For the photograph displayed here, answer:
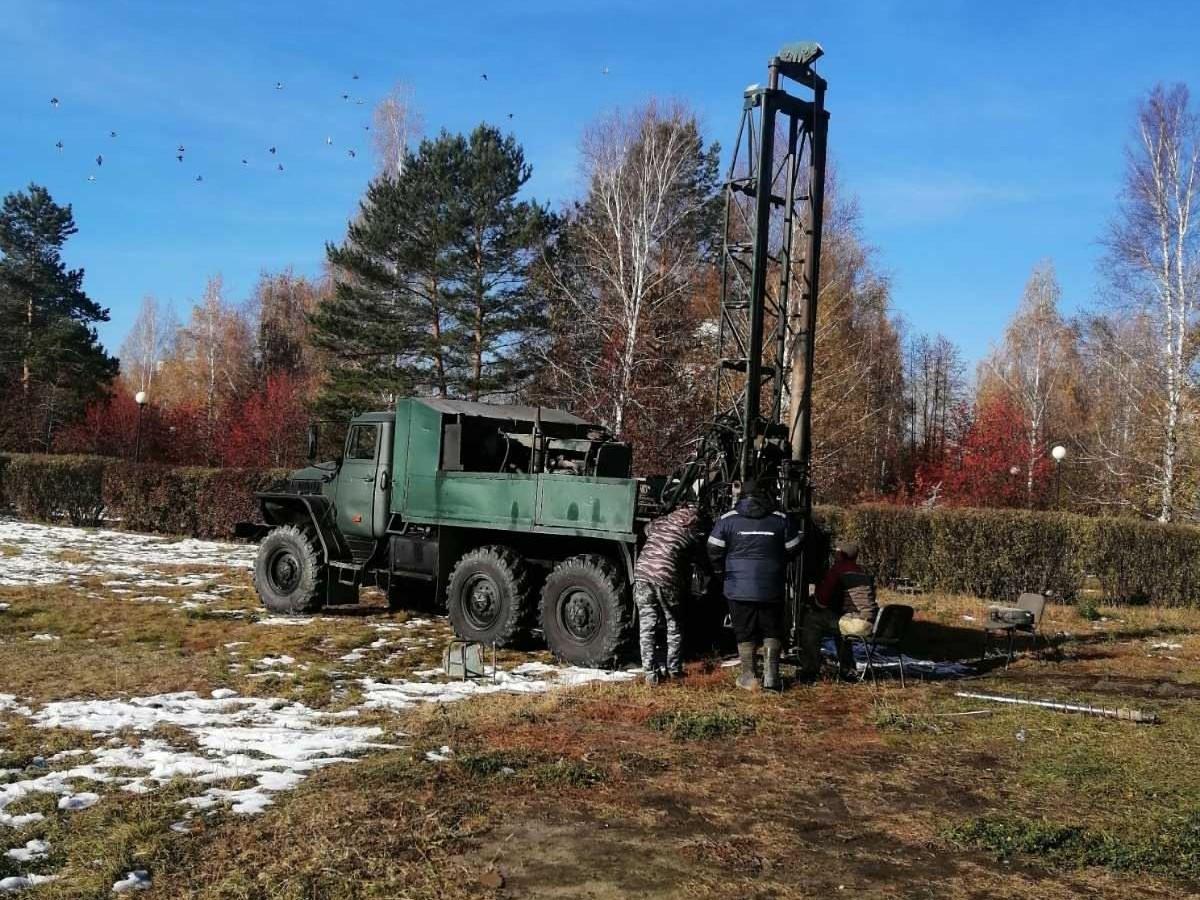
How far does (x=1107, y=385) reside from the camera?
36.5 metres

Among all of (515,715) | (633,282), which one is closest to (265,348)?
(633,282)

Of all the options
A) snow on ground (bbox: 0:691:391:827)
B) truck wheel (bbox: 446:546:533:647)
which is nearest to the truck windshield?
truck wheel (bbox: 446:546:533:647)

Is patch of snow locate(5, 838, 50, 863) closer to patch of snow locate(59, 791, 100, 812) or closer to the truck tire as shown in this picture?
patch of snow locate(59, 791, 100, 812)

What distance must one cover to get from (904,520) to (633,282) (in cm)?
961

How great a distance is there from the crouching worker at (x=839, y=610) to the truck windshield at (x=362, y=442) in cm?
532

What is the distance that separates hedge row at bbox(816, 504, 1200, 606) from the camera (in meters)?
14.7

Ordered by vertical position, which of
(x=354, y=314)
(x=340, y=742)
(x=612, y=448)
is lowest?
(x=340, y=742)

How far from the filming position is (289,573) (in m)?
11.7

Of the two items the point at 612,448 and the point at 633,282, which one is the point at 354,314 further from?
the point at 612,448

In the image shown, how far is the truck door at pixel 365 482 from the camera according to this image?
11.0 meters

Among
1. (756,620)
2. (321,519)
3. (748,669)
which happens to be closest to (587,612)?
(748,669)

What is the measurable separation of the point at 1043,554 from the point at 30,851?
14.1 meters

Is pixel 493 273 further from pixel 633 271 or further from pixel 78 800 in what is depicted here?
pixel 78 800

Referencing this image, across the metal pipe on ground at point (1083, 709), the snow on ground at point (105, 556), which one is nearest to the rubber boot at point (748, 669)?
the metal pipe on ground at point (1083, 709)
